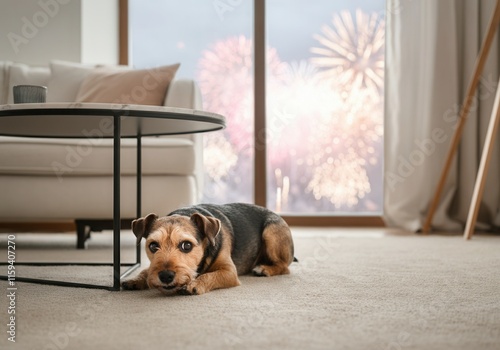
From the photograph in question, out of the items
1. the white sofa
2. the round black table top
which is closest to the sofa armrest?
the white sofa

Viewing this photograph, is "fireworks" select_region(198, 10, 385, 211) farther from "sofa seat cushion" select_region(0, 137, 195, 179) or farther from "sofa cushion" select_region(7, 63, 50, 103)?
"sofa seat cushion" select_region(0, 137, 195, 179)

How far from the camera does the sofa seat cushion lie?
2.88m

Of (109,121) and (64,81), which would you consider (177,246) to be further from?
(64,81)

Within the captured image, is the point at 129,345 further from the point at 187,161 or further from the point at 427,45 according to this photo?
the point at 427,45

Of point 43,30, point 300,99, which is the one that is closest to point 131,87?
point 43,30

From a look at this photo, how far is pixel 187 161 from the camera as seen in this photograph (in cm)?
298

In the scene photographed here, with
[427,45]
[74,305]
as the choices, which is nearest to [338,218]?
[427,45]

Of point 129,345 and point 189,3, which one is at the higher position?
point 189,3

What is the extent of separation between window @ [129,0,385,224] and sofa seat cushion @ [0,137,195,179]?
5.46 feet

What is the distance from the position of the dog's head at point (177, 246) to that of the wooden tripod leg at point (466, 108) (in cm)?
236

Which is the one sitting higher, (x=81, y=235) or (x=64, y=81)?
(x=64, y=81)

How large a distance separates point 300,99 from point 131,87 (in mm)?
1617

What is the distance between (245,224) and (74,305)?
2.26 ft

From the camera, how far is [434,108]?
13.2ft
